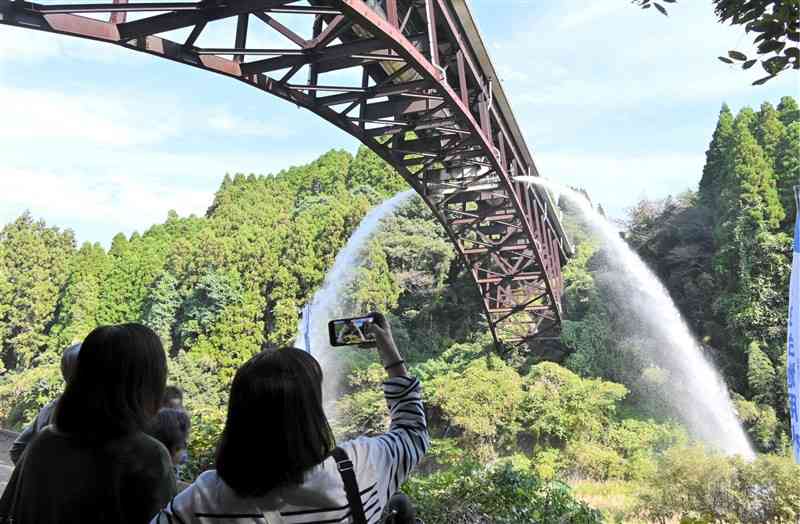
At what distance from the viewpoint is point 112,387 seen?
1.52 m

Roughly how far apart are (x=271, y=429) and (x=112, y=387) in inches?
22.5

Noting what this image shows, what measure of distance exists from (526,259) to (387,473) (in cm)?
1473

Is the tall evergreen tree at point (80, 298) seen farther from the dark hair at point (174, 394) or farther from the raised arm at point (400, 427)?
Answer: the raised arm at point (400, 427)

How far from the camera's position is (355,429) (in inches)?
736

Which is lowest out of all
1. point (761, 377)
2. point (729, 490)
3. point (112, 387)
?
point (761, 377)

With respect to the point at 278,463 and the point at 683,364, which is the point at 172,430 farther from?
the point at 683,364

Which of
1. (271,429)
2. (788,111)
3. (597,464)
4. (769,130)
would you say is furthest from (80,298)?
(271,429)

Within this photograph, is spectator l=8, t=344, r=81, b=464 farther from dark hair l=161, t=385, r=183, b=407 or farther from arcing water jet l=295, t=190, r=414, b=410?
arcing water jet l=295, t=190, r=414, b=410

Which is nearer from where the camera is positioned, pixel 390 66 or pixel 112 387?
pixel 112 387

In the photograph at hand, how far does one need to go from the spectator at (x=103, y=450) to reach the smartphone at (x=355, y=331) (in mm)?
516

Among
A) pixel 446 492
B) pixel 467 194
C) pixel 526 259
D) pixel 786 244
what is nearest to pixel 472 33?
pixel 467 194

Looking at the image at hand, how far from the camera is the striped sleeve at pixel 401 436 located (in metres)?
1.34

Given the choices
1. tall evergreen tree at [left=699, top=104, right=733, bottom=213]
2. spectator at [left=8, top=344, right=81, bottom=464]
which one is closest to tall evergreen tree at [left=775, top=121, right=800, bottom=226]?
tall evergreen tree at [left=699, top=104, right=733, bottom=213]

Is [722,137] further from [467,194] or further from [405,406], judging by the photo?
[405,406]
